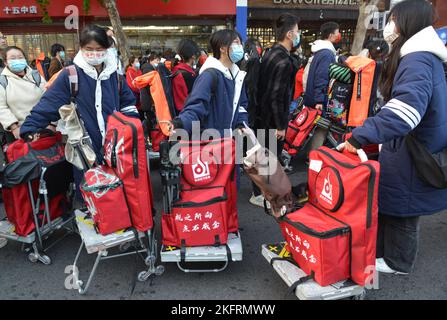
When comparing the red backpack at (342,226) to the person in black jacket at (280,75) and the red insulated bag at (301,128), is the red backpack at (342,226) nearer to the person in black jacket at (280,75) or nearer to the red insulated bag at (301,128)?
the person in black jacket at (280,75)

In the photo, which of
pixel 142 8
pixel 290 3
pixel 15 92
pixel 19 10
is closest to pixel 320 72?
pixel 15 92

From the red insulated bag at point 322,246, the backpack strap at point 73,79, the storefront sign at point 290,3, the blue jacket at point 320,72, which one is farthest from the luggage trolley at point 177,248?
the storefront sign at point 290,3

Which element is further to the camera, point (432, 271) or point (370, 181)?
point (432, 271)

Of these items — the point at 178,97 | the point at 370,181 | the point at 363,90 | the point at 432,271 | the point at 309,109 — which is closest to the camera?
the point at 370,181

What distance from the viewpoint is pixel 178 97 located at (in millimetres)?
4703

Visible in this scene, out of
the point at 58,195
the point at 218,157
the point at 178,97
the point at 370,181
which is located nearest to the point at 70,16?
the point at 178,97

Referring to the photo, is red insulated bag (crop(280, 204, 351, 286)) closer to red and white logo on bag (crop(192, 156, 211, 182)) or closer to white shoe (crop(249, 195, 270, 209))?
red and white logo on bag (crop(192, 156, 211, 182))

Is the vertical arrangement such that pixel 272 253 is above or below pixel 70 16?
below

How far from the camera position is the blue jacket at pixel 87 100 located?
287 centimetres

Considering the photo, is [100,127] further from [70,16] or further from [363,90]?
[70,16]

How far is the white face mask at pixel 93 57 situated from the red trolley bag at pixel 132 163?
0.62 meters

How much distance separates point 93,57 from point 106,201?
3.96 ft

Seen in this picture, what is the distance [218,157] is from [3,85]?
2.22m

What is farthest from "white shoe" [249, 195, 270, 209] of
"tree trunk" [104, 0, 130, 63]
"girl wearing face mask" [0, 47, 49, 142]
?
"tree trunk" [104, 0, 130, 63]
